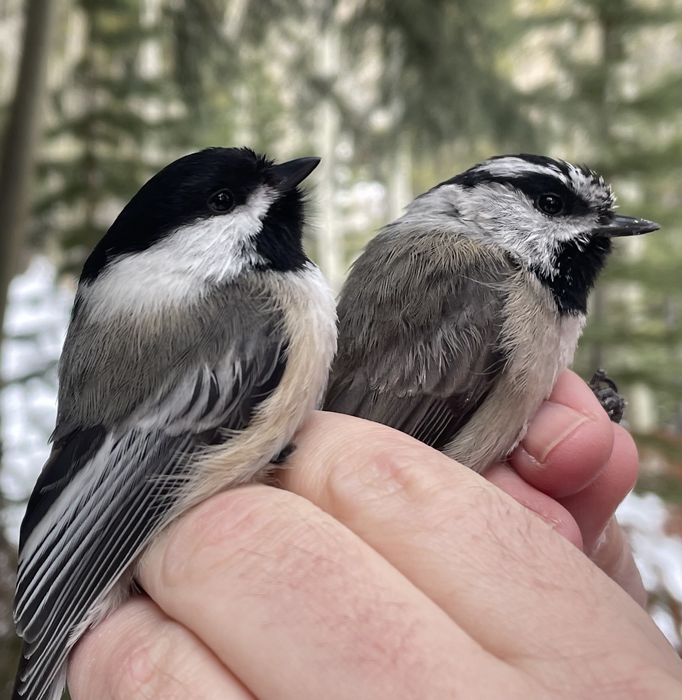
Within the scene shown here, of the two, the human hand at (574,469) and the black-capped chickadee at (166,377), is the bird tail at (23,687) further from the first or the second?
the human hand at (574,469)

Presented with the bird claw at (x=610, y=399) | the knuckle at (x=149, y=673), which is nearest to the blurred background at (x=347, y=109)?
the bird claw at (x=610, y=399)

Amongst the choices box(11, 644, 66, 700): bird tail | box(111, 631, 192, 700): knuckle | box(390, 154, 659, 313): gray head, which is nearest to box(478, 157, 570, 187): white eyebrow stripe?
box(390, 154, 659, 313): gray head

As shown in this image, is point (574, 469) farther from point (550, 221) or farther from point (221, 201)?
point (221, 201)

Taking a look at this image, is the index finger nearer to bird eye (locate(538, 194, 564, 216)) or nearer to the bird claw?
bird eye (locate(538, 194, 564, 216))

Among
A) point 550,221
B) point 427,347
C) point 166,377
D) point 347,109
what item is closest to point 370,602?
point 166,377

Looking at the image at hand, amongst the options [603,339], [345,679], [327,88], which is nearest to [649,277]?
[603,339]

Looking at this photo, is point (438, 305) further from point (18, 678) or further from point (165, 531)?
point (18, 678)

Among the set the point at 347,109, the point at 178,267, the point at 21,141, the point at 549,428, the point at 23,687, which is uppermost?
the point at 347,109
